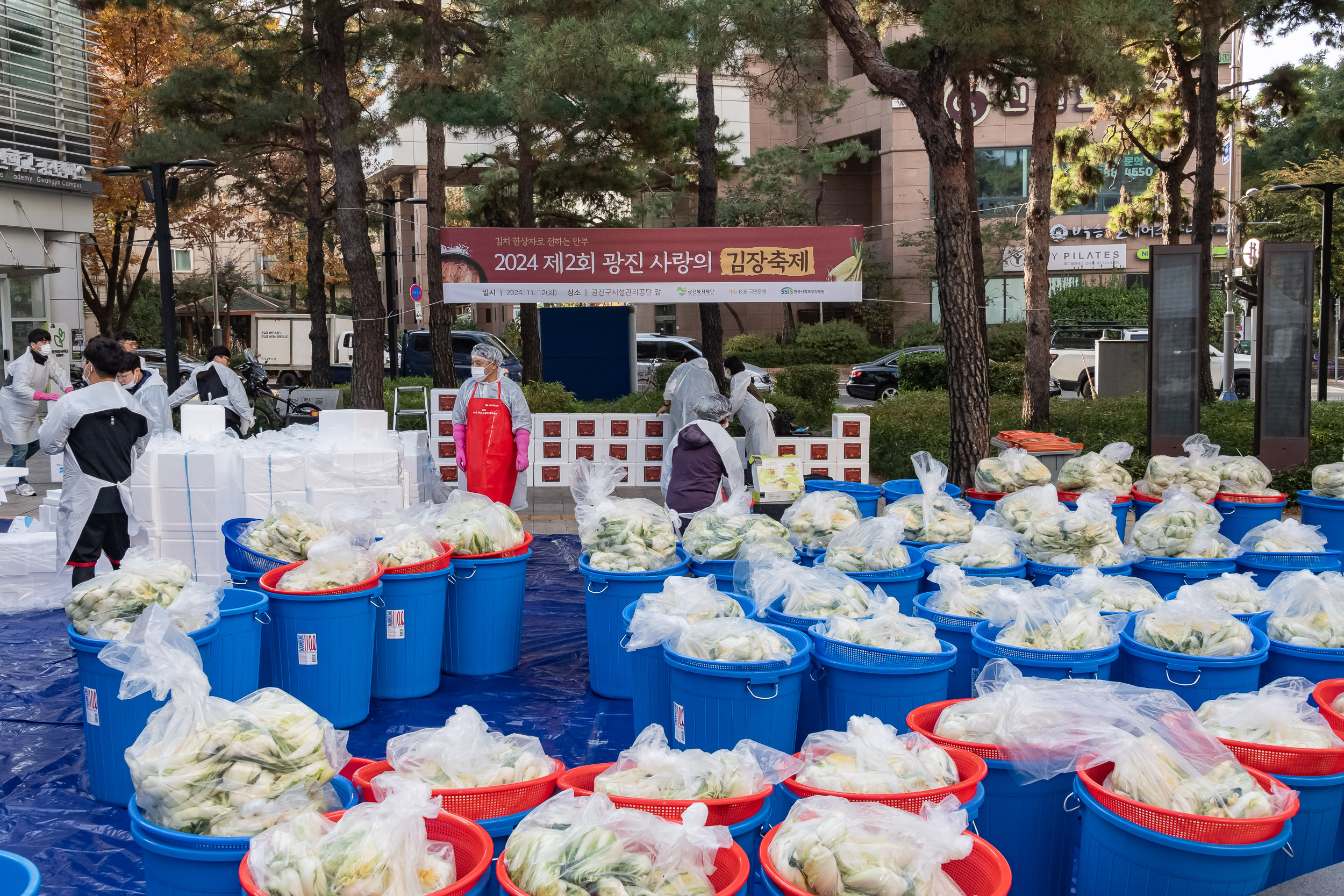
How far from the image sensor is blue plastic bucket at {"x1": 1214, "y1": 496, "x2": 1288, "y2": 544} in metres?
7.40

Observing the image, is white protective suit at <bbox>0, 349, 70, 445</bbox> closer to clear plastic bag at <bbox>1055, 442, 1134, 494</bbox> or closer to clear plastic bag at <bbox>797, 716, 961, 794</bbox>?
clear plastic bag at <bbox>1055, 442, 1134, 494</bbox>

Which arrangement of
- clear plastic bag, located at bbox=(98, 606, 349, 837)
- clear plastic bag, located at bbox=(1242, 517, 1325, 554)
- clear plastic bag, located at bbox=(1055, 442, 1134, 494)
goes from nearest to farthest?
clear plastic bag, located at bbox=(98, 606, 349, 837) < clear plastic bag, located at bbox=(1242, 517, 1325, 554) < clear plastic bag, located at bbox=(1055, 442, 1134, 494)

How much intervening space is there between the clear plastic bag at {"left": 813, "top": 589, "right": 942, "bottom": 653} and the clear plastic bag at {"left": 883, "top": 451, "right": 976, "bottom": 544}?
5.49 ft

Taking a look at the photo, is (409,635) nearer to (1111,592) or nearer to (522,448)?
(522,448)

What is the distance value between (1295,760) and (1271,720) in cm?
16

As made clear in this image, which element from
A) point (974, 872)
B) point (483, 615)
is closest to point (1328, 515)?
point (483, 615)

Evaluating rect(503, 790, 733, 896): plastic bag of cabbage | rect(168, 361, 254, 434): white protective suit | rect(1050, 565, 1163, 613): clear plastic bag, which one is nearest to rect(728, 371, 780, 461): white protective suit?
rect(1050, 565, 1163, 613): clear plastic bag

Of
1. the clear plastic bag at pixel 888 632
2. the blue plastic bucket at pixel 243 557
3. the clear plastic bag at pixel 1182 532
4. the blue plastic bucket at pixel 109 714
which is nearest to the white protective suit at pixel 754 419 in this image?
the clear plastic bag at pixel 1182 532

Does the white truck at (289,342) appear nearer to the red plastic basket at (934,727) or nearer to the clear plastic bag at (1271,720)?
the red plastic basket at (934,727)

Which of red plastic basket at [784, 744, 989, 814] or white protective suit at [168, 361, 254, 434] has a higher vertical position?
white protective suit at [168, 361, 254, 434]

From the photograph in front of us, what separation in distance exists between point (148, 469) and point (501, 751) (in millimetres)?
4655

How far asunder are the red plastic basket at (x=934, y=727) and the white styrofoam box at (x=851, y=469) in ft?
23.4

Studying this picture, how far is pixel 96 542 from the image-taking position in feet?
22.3

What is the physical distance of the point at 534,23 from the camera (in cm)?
1154
